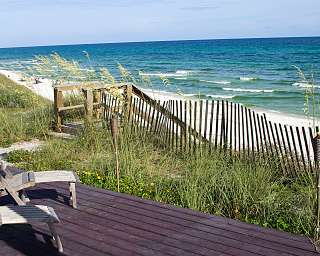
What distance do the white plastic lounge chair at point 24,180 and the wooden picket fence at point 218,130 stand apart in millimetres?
2438

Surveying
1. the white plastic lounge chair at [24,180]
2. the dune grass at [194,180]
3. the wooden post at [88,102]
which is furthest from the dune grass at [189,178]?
the white plastic lounge chair at [24,180]

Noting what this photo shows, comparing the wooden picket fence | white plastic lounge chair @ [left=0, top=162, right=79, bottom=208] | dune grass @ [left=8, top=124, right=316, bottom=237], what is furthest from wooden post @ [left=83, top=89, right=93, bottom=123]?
white plastic lounge chair @ [left=0, top=162, right=79, bottom=208]

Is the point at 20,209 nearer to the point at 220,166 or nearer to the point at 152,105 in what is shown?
the point at 220,166

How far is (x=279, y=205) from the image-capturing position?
18.5 ft

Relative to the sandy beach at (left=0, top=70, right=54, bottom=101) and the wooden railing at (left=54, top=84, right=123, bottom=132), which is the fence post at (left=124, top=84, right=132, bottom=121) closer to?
the wooden railing at (left=54, top=84, right=123, bottom=132)

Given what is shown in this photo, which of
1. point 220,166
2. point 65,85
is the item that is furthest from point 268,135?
point 65,85

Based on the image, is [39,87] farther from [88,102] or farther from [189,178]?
[189,178]

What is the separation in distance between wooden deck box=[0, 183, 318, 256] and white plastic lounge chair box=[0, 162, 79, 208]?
12.0 inches

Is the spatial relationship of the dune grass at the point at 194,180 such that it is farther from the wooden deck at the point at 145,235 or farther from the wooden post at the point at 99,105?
the wooden post at the point at 99,105

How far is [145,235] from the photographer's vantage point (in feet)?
14.9

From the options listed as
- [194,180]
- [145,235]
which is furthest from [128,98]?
[145,235]

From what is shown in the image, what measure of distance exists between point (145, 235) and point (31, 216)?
3.54ft

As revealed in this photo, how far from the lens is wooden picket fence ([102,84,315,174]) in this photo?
7246 mm

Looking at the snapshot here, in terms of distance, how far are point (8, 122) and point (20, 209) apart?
7149mm
